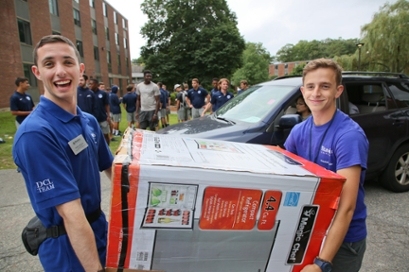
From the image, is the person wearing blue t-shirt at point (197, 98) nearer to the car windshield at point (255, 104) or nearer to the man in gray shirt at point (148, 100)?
the man in gray shirt at point (148, 100)

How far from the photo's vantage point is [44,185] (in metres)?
1.18

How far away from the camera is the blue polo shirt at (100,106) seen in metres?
7.45

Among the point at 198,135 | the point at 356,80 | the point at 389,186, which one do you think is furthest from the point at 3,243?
the point at 389,186

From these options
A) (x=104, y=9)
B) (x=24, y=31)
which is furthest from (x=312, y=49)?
(x=24, y=31)

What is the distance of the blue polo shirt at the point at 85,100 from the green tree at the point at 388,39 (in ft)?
82.8

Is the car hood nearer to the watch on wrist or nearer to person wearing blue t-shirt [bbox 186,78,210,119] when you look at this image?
the watch on wrist

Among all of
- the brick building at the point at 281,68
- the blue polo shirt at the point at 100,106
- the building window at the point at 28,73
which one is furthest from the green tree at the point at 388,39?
the brick building at the point at 281,68

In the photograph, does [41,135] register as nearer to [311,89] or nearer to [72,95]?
[72,95]

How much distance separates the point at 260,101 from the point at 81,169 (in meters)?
3.15

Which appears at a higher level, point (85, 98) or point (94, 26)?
point (94, 26)

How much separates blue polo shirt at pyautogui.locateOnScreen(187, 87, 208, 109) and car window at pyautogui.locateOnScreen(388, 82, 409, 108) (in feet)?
22.9

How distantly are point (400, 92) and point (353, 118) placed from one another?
1.31 m

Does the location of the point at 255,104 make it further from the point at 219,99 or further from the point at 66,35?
the point at 66,35

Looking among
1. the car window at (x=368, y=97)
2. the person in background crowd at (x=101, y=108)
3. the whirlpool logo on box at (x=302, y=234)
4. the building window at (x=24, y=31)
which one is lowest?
the person in background crowd at (x=101, y=108)
